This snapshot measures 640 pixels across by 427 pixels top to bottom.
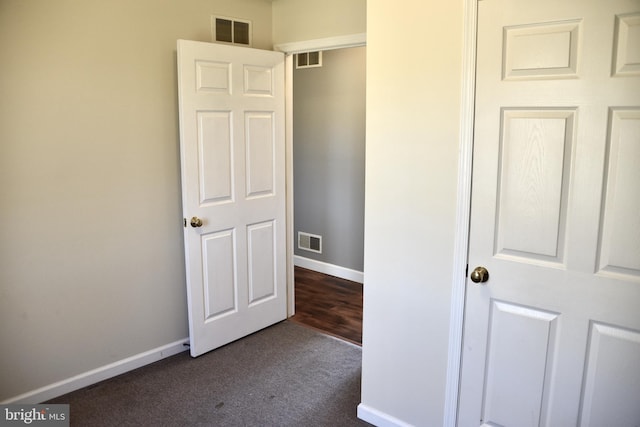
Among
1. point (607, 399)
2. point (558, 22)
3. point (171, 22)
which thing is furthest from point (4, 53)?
point (607, 399)

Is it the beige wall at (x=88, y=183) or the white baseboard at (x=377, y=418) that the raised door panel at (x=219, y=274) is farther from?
the white baseboard at (x=377, y=418)

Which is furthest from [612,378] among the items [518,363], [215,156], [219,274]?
[215,156]

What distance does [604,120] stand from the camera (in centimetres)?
171

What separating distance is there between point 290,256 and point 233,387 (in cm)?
124

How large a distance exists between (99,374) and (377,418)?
168cm

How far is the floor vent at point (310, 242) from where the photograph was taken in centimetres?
508

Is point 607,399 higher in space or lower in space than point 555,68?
lower

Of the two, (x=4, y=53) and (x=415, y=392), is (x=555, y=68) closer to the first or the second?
(x=415, y=392)

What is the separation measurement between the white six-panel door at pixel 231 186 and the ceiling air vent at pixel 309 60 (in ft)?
4.37

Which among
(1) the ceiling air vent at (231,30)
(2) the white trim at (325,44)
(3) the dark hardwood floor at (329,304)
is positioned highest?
(1) the ceiling air vent at (231,30)

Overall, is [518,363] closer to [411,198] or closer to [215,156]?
[411,198]

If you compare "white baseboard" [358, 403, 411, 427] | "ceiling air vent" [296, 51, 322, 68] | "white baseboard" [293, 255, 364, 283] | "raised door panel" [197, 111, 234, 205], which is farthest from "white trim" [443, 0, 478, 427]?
"ceiling air vent" [296, 51, 322, 68]

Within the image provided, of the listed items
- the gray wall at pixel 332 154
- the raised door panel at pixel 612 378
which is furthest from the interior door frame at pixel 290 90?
the raised door panel at pixel 612 378

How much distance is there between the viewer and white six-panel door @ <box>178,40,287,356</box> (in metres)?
3.04
